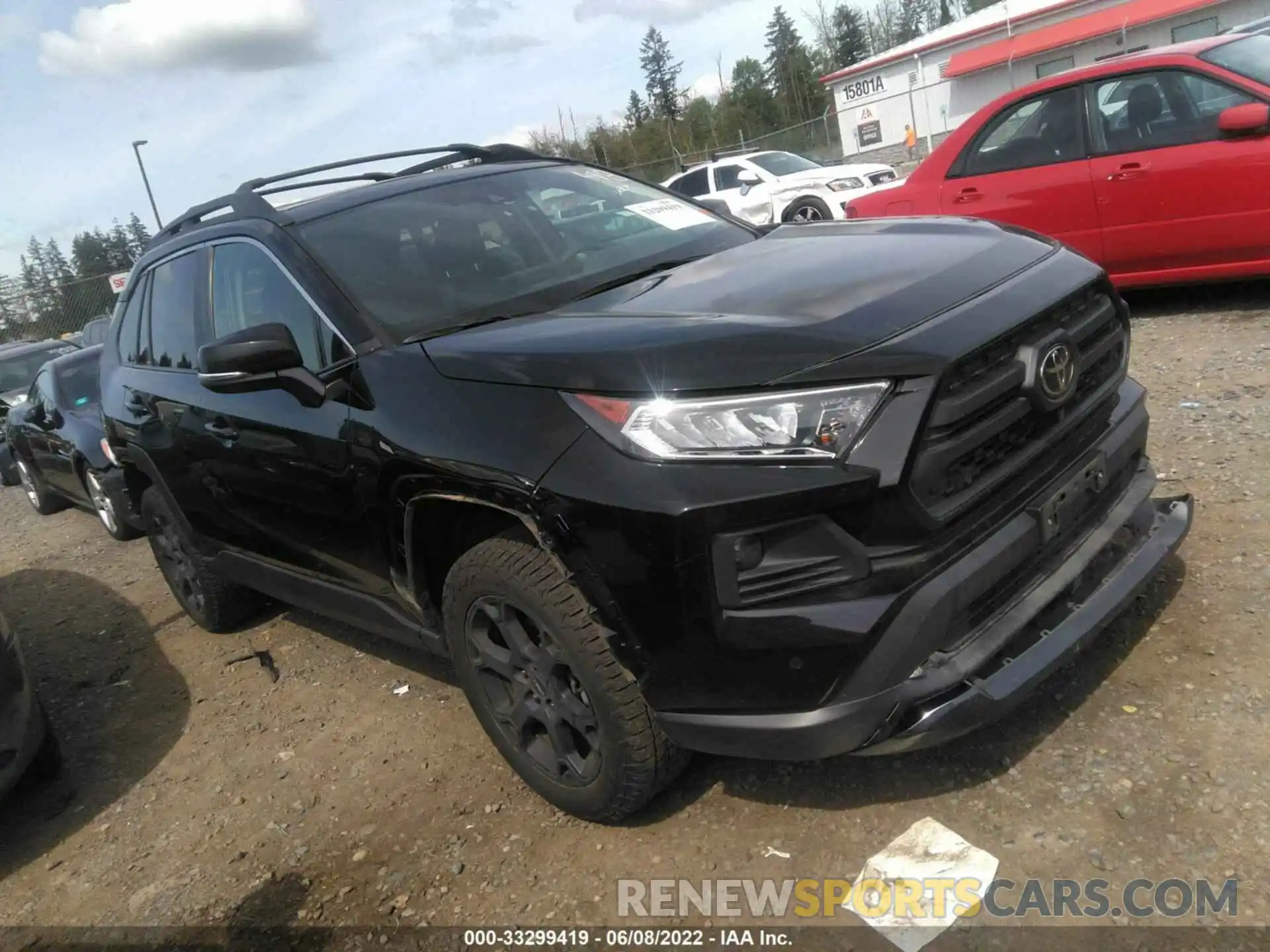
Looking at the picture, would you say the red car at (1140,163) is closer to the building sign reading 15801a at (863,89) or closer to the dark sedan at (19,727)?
the dark sedan at (19,727)

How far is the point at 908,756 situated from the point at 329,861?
5.59 ft

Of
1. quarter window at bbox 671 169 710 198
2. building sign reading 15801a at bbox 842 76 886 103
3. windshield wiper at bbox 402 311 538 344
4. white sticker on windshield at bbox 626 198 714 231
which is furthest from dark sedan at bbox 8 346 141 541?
building sign reading 15801a at bbox 842 76 886 103

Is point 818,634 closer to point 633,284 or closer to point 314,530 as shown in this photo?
point 633,284

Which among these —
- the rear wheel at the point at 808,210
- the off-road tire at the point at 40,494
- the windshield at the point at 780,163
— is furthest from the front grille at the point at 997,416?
the windshield at the point at 780,163

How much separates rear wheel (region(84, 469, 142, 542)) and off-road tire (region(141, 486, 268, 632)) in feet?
8.20

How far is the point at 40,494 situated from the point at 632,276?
8.33 meters

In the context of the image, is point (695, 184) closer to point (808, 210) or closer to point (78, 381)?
point (808, 210)

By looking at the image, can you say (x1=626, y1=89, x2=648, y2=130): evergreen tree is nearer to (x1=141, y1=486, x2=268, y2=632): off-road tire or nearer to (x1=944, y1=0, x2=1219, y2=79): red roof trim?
(x1=944, y1=0, x2=1219, y2=79): red roof trim

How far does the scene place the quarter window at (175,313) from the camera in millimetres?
4066

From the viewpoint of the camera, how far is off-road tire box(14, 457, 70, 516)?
931 centimetres

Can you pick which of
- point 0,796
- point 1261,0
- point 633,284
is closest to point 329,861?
point 0,796

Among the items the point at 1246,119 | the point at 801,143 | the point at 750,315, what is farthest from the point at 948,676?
the point at 801,143

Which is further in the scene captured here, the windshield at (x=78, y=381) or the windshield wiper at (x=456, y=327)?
the windshield at (x=78, y=381)

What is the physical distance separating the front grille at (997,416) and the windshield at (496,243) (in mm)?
1272
